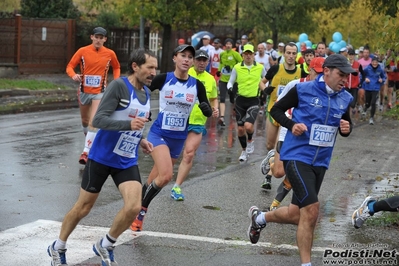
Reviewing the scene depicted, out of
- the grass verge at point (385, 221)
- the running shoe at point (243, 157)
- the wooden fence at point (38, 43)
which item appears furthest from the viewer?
the wooden fence at point (38, 43)

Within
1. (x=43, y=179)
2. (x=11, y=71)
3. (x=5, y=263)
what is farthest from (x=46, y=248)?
(x=11, y=71)

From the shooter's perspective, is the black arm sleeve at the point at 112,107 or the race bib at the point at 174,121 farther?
the race bib at the point at 174,121

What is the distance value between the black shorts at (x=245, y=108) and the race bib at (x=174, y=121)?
4.92m

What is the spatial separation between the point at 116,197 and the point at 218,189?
5.11 ft

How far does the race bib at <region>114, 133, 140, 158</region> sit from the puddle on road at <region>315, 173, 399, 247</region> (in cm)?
240

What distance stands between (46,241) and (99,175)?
3.89 feet

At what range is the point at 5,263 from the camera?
6.97 m

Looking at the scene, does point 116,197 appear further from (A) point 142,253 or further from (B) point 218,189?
(A) point 142,253

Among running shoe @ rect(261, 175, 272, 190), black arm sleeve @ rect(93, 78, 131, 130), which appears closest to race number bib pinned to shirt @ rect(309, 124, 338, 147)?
black arm sleeve @ rect(93, 78, 131, 130)

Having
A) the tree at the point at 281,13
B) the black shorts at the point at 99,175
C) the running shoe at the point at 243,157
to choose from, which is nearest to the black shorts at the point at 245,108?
the running shoe at the point at 243,157

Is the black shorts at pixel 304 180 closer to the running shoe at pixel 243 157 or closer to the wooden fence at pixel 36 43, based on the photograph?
the running shoe at pixel 243 157

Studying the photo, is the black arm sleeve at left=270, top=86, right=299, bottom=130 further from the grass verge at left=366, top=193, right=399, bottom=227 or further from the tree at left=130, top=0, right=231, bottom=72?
the tree at left=130, top=0, right=231, bottom=72

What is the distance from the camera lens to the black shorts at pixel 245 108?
46.9 ft

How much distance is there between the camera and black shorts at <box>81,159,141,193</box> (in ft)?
22.8
